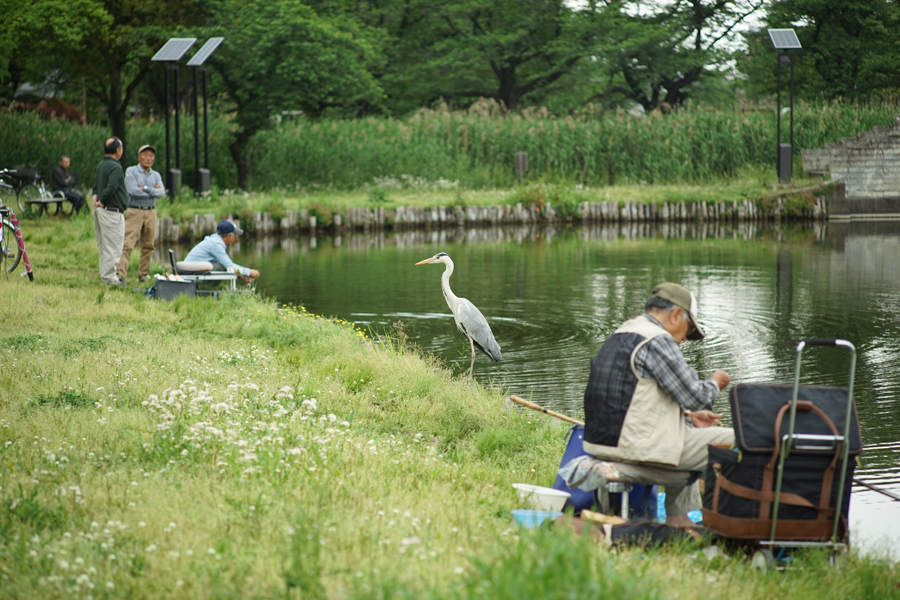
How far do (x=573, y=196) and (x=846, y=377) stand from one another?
18.8 metres

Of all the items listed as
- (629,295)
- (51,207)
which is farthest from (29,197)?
(629,295)

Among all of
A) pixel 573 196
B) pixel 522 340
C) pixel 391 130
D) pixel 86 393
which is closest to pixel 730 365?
pixel 522 340

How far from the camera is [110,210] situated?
12633 mm

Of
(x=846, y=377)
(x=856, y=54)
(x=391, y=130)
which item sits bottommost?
(x=846, y=377)

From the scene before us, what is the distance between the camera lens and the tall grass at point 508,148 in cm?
3192

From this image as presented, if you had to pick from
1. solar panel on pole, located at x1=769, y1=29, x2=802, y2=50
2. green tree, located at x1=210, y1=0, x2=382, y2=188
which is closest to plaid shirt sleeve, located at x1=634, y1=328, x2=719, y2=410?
solar panel on pole, located at x1=769, y1=29, x2=802, y2=50

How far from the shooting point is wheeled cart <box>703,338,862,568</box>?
4.60 metres

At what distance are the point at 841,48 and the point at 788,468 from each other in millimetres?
40233

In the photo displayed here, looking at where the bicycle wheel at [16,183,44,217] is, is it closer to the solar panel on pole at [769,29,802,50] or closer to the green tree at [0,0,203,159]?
the green tree at [0,0,203,159]

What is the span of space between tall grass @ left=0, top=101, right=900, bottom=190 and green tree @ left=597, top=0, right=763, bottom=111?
40.3 ft

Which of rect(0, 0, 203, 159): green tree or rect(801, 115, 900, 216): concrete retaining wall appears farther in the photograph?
rect(801, 115, 900, 216): concrete retaining wall

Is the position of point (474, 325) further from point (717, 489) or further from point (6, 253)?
point (6, 253)

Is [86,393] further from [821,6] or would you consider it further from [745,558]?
[821,6]

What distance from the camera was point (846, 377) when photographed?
984 cm
